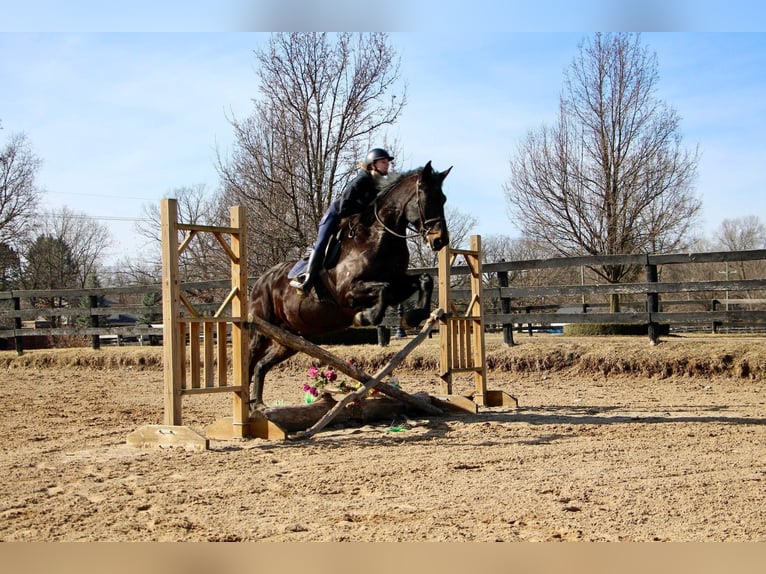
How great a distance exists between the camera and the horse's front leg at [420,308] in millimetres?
7250

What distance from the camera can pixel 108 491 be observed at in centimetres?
462

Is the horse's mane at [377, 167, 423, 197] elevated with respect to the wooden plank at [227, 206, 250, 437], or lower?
elevated

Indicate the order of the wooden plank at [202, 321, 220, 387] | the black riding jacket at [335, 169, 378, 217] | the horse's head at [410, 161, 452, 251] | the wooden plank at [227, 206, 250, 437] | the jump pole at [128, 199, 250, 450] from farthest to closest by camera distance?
1. the black riding jacket at [335, 169, 378, 217]
2. the wooden plank at [227, 206, 250, 437]
3. the horse's head at [410, 161, 452, 251]
4. the wooden plank at [202, 321, 220, 387]
5. the jump pole at [128, 199, 250, 450]

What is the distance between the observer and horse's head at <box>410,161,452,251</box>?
691 centimetres

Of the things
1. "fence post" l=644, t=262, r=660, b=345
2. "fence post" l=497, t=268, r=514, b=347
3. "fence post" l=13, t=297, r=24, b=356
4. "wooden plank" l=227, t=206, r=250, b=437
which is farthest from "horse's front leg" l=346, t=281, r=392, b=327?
"fence post" l=13, t=297, r=24, b=356

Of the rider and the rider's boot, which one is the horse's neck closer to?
the rider

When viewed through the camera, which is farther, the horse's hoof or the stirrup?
the stirrup

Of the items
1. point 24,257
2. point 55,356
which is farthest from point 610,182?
point 24,257

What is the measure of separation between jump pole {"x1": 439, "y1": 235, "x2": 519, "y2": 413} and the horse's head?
1.44 meters

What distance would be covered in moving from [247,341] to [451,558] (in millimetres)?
5075

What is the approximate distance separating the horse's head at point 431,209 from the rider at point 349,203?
669 mm

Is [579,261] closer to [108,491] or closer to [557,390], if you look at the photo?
[557,390]

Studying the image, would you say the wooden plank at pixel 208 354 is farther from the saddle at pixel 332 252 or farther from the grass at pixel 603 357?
the grass at pixel 603 357

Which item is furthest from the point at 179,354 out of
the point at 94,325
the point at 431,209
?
the point at 94,325
